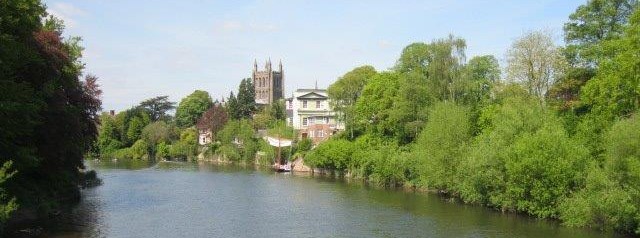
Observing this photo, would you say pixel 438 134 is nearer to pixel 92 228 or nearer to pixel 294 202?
pixel 294 202

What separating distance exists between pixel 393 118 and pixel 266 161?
3378 cm

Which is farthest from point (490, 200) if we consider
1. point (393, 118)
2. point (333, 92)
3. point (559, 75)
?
point (333, 92)

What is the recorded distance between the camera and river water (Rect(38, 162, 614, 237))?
3155cm

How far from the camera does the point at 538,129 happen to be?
3938cm

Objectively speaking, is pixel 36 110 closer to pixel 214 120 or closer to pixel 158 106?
pixel 214 120

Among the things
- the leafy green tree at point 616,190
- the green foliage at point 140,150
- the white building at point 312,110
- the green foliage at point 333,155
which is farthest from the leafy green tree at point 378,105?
the green foliage at point 140,150

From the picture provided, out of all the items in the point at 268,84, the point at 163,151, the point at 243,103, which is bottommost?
the point at 163,151

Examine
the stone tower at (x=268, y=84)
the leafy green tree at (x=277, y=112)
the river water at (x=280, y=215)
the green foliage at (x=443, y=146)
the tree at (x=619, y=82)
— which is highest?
the stone tower at (x=268, y=84)

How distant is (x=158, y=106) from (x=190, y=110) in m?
12.6

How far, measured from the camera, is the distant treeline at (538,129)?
31312 mm

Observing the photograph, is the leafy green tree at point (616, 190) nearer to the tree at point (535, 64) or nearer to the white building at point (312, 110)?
the tree at point (535, 64)

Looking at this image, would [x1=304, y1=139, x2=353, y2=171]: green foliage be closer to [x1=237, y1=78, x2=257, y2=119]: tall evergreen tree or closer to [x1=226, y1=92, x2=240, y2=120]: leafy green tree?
[x1=226, y1=92, x2=240, y2=120]: leafy green tree

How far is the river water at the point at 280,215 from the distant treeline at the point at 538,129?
179cm

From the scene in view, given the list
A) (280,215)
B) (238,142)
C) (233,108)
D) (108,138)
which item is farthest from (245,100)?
(280,215)
